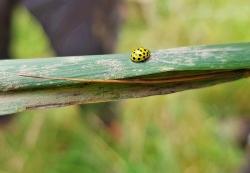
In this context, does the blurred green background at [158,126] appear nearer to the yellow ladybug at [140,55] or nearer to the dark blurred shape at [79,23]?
the dark blurred shape at [79,23]

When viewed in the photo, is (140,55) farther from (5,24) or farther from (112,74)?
(5,24)

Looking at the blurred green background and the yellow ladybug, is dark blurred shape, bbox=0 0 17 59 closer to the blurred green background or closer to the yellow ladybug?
the blurred green background

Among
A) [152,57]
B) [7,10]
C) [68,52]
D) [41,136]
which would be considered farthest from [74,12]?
[152,57]

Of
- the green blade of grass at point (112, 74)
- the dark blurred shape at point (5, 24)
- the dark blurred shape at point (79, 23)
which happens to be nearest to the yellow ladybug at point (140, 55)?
the green blade of grass at point (112, 74)

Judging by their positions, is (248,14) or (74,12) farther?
(248,14)

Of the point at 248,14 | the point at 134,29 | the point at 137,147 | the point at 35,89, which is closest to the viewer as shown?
the point at 35,89

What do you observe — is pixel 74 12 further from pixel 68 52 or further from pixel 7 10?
pixel 7 10
